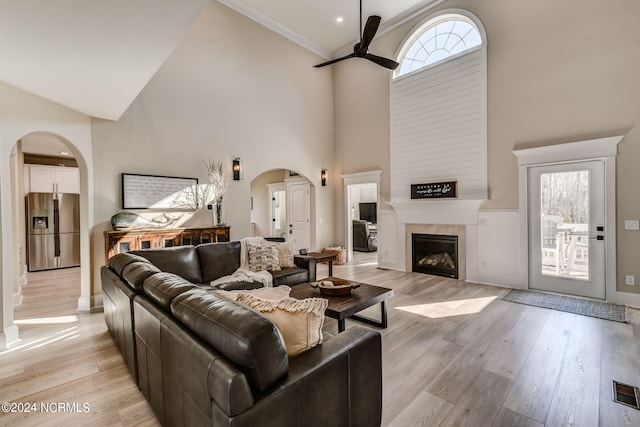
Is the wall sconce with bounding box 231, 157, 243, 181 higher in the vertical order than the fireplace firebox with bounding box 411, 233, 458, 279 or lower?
higher

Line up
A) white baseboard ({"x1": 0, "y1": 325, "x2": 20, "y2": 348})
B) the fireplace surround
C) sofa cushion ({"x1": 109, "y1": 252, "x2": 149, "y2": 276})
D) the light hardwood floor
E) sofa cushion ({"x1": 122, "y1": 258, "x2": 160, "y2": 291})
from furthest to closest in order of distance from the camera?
the fireplace surround < white baseboard ({"x1": 0, "y1": 325, "x2": 20, "y2": 348}) < sofa cushion ({"x1": 109, "y1": 252, "x2": 149, "y2": 276}) < sofa cushion ({"x1": 122, "y1": 258, "x2": 160, "y2": 291}) < the light hardwood floor

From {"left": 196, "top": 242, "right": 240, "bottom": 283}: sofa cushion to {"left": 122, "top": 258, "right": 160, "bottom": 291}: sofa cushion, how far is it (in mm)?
1299

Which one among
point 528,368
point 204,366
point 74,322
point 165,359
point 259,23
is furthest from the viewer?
point 259,23

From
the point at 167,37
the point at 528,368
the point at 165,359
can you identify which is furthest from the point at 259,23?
the point at 528,368

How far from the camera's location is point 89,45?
7.35 ft

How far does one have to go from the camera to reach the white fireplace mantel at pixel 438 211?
535 cm

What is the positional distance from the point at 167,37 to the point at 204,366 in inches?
91.2

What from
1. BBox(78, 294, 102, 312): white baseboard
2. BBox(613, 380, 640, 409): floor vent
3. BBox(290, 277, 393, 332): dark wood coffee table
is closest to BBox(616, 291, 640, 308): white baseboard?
BBox(613, 380, 640, 409): floor vent

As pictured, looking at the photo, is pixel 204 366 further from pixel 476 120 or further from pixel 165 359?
pixel 476 120

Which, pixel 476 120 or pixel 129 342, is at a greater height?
pixel 476 120

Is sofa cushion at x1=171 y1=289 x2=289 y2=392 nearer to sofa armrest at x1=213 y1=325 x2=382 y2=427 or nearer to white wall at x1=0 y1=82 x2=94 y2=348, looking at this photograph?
sofa armrest at x1=213 y1=325 x2=382 y2=427

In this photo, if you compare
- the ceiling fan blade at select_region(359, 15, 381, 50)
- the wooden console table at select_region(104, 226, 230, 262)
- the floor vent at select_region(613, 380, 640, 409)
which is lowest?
the floor vent at select_region(613, 380, 640, 409)

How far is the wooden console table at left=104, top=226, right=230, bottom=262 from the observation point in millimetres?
3951

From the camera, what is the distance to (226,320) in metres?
1.27
